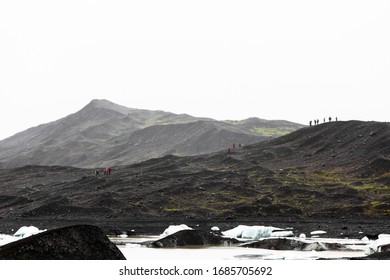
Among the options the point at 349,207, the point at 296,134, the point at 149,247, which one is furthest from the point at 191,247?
the point at 296,134

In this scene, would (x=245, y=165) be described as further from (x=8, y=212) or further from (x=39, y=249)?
(x=39, y=249)

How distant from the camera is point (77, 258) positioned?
63.1 feet

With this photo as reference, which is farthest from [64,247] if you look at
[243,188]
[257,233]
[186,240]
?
[243,188]

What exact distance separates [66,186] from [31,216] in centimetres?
2922

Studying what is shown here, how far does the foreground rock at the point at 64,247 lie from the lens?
18.2 m

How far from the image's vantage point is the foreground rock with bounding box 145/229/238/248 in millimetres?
35969

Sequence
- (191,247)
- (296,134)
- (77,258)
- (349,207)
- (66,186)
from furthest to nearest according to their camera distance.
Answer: (296,134), (66,186), (349,207), (191,247), (77,258)

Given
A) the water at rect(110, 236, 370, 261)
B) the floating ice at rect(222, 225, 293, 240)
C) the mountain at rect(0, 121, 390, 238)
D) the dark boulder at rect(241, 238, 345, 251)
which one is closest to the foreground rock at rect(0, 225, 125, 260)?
the water at rect(110, 236, 370, 261)

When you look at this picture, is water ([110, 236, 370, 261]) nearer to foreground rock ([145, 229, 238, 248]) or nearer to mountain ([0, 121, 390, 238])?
foreground rock ([145, 229, 238, 248])

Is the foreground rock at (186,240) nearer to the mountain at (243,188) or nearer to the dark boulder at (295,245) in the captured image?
the dark boulder at (295,245)

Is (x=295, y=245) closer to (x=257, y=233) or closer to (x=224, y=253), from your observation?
(x=224, y=253)

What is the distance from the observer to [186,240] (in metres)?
36.9

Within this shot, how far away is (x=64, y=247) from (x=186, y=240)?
18.2 meters

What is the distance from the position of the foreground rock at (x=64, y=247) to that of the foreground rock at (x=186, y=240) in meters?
15.5
